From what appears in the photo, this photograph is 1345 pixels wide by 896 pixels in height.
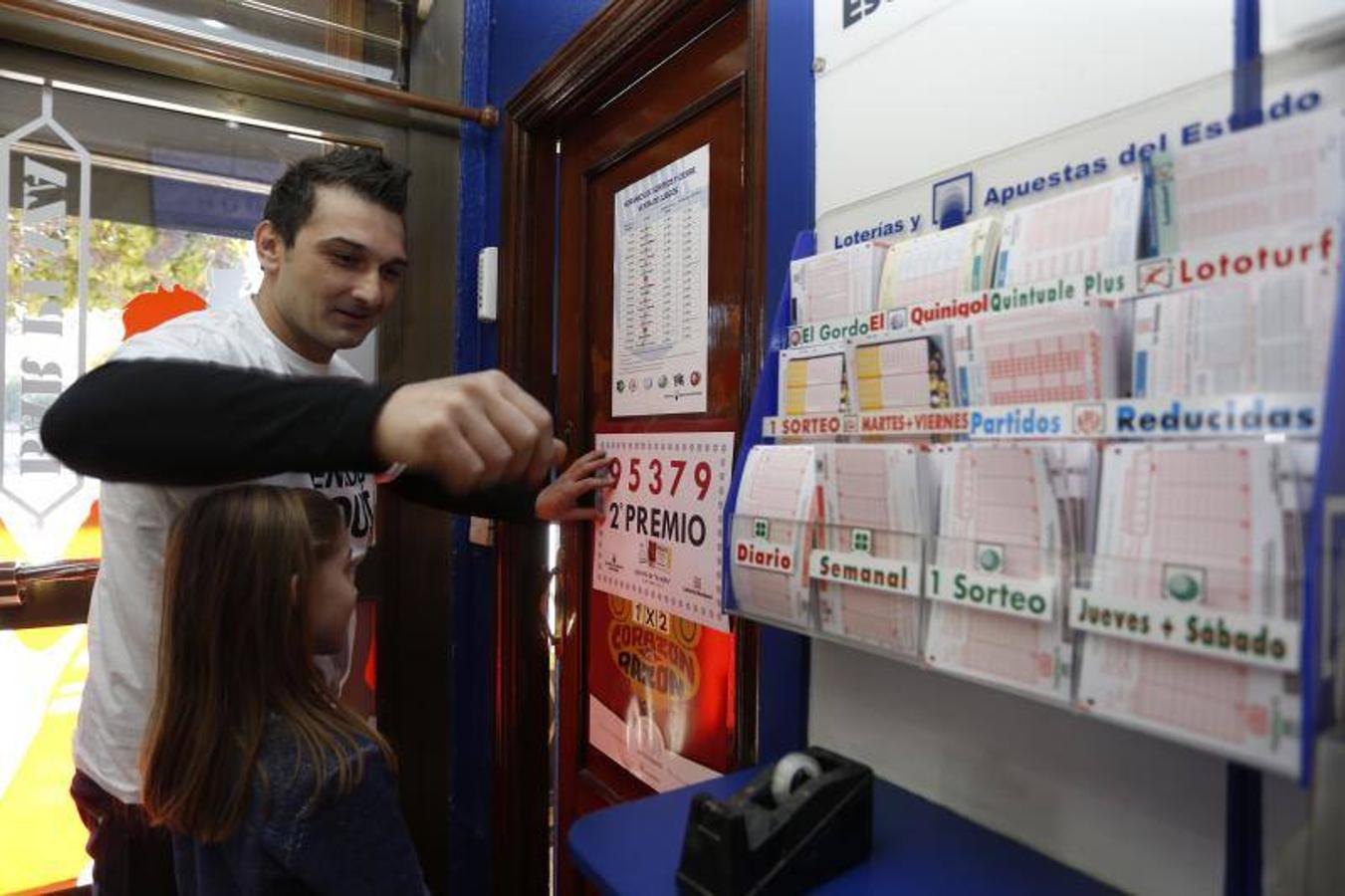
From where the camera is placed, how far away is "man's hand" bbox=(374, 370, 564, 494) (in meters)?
0.77

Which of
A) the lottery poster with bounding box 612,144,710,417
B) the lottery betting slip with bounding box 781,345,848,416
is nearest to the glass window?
the lottery poster with bounding box 612,144,710,417

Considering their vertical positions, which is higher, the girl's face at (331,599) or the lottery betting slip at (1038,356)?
the lottery betting slip at (1038,356)

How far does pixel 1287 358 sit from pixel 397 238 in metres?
1.43

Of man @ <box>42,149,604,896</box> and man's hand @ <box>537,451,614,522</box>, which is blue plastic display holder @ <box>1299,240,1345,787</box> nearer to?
man @ <box>42,149,604,896</box>

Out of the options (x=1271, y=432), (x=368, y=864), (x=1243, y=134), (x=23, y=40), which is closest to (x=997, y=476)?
(x=1271, y=432)

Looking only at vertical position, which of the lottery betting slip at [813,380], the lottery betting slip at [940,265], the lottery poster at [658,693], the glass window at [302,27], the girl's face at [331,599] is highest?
the glass window at [302,27]

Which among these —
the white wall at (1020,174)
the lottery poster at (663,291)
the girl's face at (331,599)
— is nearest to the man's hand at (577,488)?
the lottery poster at (663,291)

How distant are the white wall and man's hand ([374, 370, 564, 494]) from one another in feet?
1.73

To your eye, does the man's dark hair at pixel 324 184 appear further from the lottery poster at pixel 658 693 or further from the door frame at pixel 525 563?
the lottery poster at pixel 658 693

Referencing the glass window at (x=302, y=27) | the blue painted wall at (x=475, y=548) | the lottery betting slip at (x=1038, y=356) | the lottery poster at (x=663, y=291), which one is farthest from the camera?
the blue painted wall at (x=475, y=548)

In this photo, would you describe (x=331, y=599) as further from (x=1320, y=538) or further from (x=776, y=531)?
(x=1320, y=538)

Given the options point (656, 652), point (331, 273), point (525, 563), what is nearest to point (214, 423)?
point (331, 273)

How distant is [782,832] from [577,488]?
1.09m

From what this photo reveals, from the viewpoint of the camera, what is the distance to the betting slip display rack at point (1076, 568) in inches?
19.8
